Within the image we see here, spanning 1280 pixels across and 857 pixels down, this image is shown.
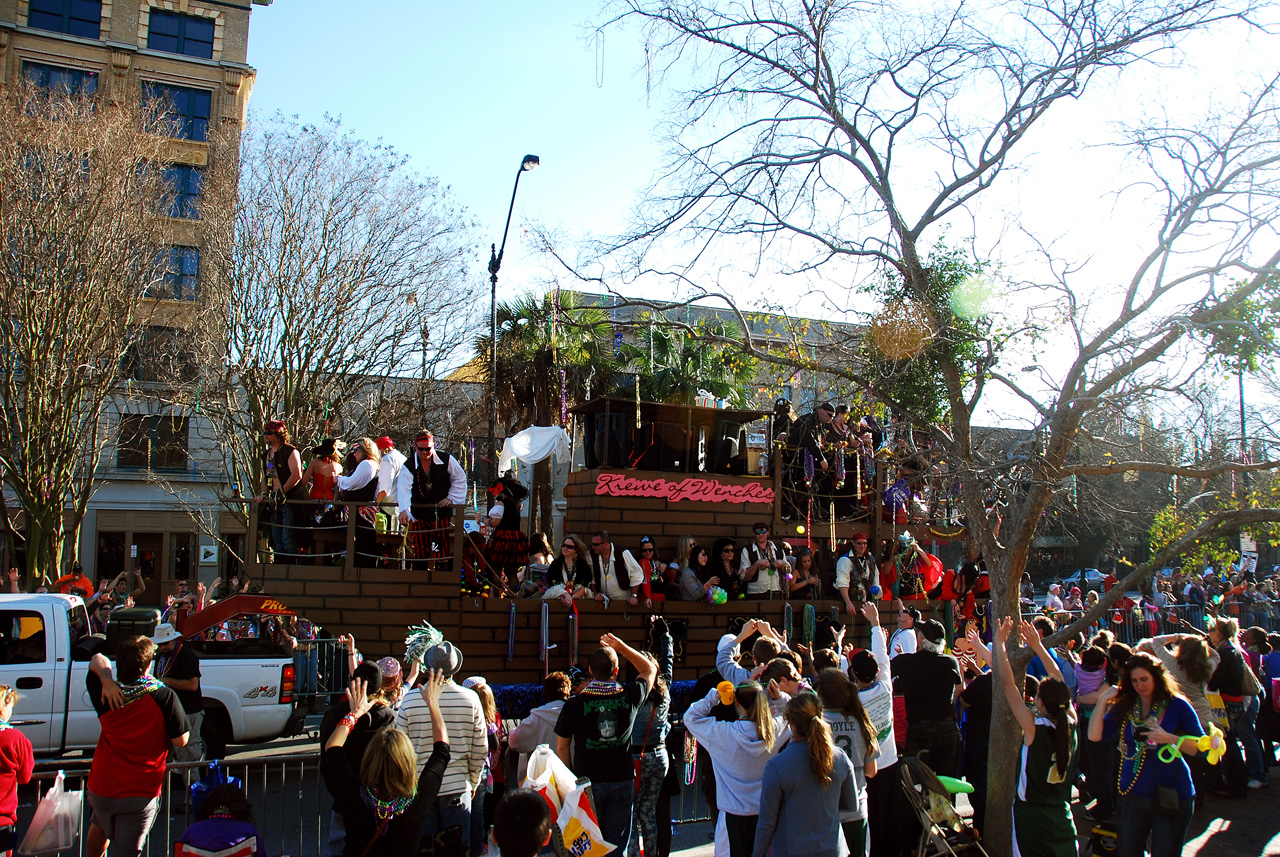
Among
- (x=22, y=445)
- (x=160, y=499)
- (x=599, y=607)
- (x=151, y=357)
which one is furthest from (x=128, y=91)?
(x=599, y=607)

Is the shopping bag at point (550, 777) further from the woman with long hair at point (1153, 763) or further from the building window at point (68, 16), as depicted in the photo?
the building window at point (68, 16)

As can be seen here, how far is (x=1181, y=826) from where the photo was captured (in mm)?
5949

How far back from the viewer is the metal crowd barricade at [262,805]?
6859mm

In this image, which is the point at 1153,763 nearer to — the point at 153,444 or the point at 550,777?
the point at 550,777

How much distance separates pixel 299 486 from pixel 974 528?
7.21 meters

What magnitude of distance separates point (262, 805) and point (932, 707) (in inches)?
203

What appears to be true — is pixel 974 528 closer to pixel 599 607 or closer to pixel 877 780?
pixel 877 780

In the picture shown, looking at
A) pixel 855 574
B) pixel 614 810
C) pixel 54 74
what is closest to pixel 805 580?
pixel 855 574

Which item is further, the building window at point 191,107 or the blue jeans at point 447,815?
the building window at point 191,107

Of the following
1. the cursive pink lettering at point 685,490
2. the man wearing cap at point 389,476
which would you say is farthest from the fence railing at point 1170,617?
the man wearing cap at point 389,476

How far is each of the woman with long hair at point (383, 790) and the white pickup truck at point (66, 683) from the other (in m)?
5.73

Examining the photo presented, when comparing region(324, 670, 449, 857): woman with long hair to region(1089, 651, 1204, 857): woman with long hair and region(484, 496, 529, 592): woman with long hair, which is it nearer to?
region(1089, 651, 1204, 857): woman with long hair

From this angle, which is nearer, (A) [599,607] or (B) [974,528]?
(B) [974,528]

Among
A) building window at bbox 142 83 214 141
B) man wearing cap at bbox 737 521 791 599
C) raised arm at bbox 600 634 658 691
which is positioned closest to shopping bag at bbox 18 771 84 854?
raised arm at bbox 600 634 658 691
